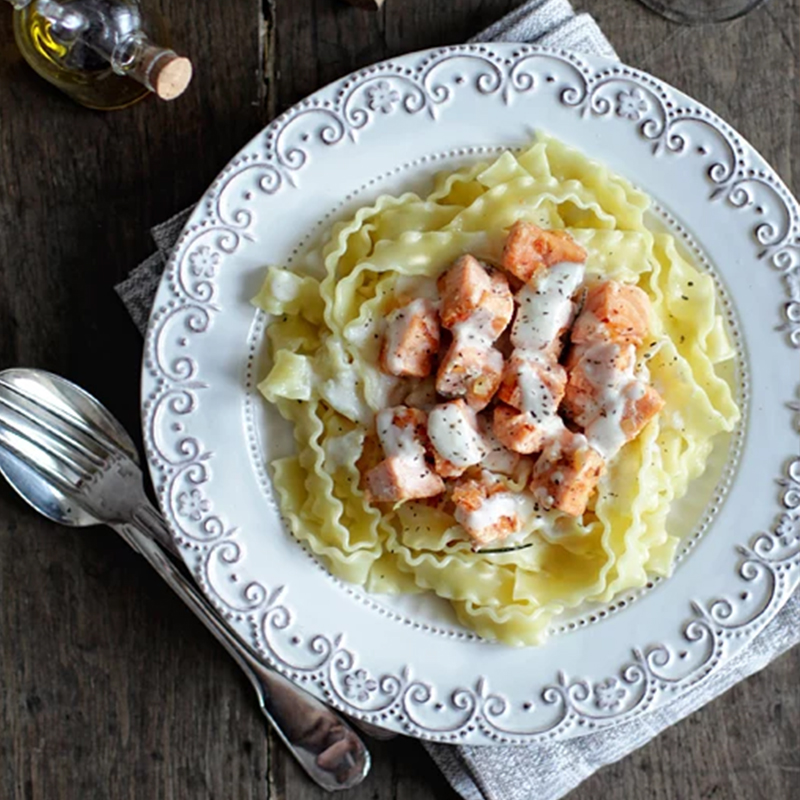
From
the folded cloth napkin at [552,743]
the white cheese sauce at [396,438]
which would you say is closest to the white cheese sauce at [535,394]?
the white cheese sauce at [396,438]

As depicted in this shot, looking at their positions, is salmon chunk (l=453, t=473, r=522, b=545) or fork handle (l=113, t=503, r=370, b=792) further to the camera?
fork handle (l=113, t=503, r=370, b=792)

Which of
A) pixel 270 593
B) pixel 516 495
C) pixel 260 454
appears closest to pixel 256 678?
pixel 270 593

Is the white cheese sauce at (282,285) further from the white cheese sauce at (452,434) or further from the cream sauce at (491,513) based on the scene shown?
the cream sauce at (491,513)

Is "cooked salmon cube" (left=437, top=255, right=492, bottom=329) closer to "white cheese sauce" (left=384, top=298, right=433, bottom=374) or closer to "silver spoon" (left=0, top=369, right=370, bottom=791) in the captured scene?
"white cheese sauce" (left=384, top=298, right=433, bottom=374)

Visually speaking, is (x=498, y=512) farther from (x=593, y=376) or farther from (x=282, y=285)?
(x=282, y=285)

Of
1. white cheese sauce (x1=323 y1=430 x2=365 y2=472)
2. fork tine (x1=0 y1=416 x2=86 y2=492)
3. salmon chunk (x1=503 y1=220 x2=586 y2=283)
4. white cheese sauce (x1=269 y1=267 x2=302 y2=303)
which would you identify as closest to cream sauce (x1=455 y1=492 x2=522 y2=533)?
white cheese sauce (x1=323 y1=430 x2=365 y2=472)

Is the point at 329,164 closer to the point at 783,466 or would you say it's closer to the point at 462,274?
the point at 462,274
